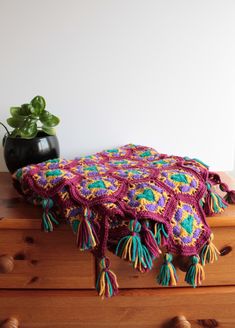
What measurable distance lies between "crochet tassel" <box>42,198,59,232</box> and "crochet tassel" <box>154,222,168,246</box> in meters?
0.22

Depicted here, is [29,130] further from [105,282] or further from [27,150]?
[105,282]

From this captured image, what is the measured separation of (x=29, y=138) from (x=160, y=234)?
1.49 feet

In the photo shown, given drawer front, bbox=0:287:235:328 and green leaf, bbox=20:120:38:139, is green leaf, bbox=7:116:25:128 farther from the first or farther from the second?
drawer front, bbox=0:287:235:328

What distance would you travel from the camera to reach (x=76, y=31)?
3.34ft

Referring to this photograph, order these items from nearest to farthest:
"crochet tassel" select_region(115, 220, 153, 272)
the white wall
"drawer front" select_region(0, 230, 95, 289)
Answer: "crochet tassel" select_region(115, 220, 153, 272)
"drawer front" select_region(0, 230, 95, 289)
the white wall

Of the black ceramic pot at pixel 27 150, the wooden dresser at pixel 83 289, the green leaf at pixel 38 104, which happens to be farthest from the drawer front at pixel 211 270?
the green leaf at pixel 38 104

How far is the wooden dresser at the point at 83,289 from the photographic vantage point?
74 cm

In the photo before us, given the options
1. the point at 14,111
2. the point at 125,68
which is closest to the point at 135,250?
the point at 14,111

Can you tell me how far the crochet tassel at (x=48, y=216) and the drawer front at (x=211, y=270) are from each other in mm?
155

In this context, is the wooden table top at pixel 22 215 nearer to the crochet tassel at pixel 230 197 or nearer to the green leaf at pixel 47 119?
the crochet tassel at pixel 230 197

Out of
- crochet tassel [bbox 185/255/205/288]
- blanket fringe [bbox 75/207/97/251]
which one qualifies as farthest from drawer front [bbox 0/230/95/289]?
crochet tassel [bbox 185/255/205/288]

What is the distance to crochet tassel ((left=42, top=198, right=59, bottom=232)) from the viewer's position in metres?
0.69

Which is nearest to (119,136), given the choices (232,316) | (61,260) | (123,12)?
(123,12)

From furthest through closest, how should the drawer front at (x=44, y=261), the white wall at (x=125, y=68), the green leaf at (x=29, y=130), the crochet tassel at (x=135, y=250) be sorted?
the white wall at (x=125, y=68)
the green leaf at (x=29, y=130)
the drawer front at (x=44, y=261)
the crochet tassel at (x=135, y=250)
